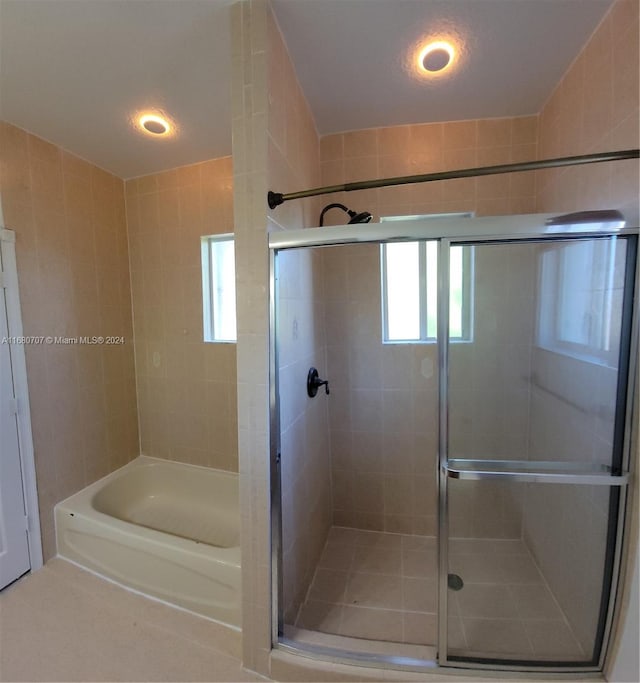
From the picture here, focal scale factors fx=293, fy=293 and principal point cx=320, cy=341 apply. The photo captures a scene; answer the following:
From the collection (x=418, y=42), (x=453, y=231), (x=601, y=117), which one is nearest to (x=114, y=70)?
(x=418, y=42)

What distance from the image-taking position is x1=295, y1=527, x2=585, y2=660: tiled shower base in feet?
3.92

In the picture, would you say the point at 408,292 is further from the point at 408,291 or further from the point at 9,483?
the point at 9,483

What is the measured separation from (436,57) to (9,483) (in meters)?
3.02

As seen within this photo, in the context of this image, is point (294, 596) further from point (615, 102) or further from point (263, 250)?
point (615, 102)

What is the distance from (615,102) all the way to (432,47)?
0.74 metres

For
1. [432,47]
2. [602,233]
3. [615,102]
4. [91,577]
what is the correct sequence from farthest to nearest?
[91,577] → [432,47] → [615,102] → [602,233]

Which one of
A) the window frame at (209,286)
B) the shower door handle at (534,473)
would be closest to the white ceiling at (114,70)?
the window frame at (209,286)

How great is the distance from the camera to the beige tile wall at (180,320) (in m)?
2.11

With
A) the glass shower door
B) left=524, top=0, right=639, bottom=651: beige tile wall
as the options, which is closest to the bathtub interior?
the glass shower door

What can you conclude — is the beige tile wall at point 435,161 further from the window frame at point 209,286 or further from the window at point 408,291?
the window frame at point 209,286

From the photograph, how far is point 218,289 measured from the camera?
89.1 inches

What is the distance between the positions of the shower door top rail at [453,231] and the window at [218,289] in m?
1.26

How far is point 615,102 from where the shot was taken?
1.11 m

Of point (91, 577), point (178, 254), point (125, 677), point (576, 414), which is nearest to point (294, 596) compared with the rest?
point (125, 677)
